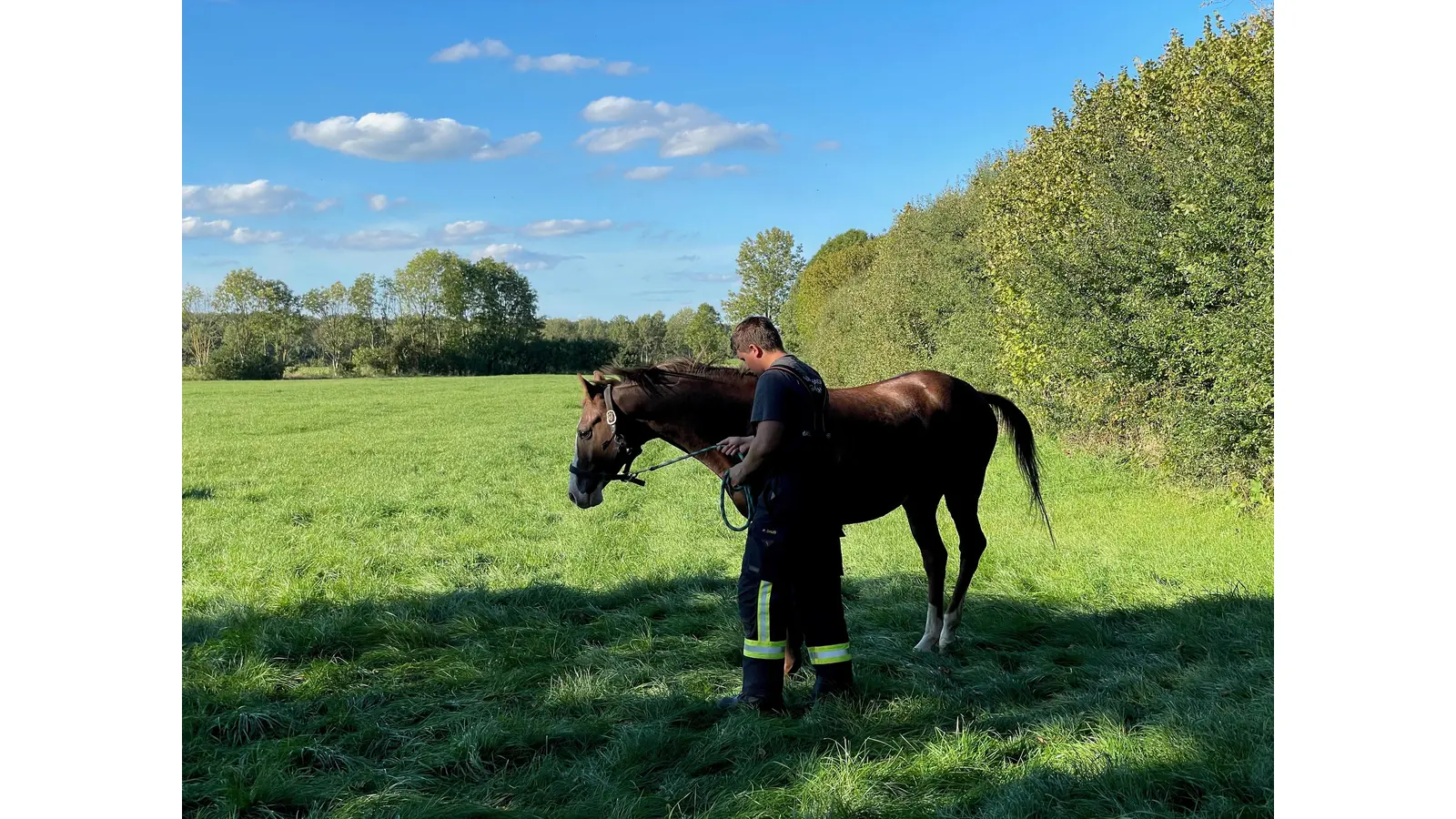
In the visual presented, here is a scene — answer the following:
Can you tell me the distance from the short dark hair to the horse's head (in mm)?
970

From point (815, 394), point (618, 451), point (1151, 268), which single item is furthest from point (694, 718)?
point (1151, 268)

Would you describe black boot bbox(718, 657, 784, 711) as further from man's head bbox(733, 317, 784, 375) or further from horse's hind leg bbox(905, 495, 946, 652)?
man's head bbox(733, 317, 784, 375)

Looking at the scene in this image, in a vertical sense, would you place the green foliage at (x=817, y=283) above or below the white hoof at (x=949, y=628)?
above

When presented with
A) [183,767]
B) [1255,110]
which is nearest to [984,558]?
[1255,110]

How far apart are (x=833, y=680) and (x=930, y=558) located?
57.4 inches

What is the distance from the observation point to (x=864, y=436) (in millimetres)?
5605

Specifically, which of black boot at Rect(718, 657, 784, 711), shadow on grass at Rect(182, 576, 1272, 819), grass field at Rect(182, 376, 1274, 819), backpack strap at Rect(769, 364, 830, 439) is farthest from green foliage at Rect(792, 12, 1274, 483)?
black boot at Rect(718, 657, 784, 711)

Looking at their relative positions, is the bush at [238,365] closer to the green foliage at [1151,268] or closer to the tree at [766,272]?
the tree at [766,272]

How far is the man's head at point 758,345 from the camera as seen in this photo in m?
4.85

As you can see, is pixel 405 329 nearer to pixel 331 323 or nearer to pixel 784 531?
pixel 331 323

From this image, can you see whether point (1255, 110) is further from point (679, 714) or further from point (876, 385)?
point (679, 714)

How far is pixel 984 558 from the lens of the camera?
8.17 metres

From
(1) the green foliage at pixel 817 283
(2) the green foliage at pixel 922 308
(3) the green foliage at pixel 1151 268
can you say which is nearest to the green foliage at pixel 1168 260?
(3) the green foliage at pixel 1151 268

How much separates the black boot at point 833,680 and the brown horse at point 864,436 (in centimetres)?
107
